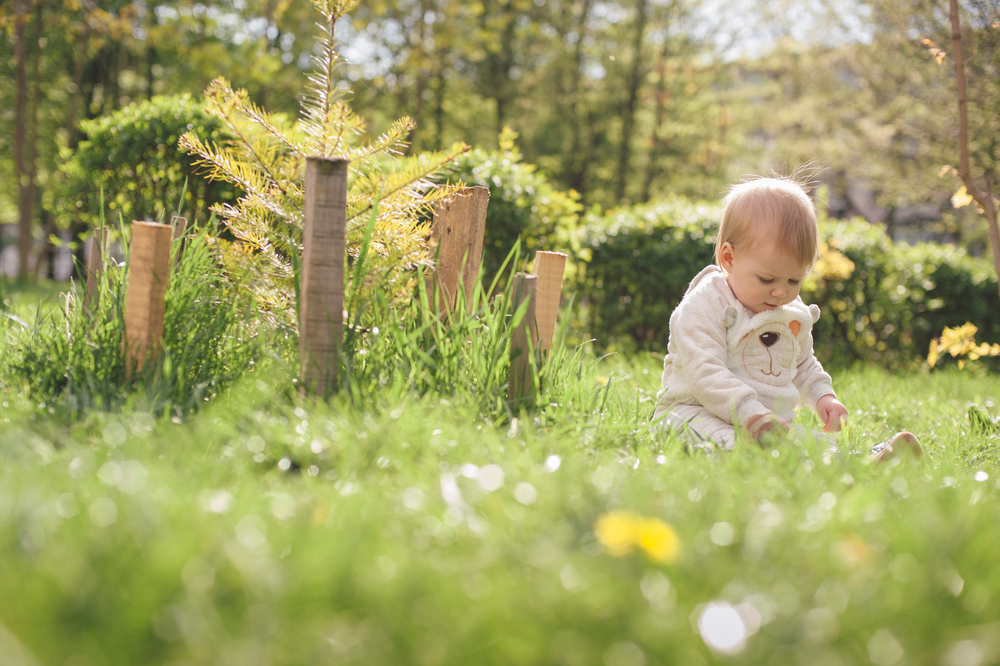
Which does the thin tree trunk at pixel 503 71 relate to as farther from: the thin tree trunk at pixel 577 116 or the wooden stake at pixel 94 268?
the wooden stake at pixel 94 268

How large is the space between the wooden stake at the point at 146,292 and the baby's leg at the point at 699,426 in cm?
163

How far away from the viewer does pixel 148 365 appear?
2.04 m

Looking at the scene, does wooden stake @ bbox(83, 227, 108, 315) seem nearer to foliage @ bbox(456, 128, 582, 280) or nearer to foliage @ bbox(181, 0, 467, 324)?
foliage @ bbox(181, 0, 467, 324)

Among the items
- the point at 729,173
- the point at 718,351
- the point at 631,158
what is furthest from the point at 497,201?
the point at 729,173

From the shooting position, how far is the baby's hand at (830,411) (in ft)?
9.12

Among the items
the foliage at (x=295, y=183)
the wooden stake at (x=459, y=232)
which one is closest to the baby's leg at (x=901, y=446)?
the wooden stake at (x=459, y=232)

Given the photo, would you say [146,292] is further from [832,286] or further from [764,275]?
[832,286]

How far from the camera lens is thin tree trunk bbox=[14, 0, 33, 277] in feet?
26.9

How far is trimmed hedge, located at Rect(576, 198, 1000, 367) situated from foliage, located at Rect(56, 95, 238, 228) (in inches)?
128

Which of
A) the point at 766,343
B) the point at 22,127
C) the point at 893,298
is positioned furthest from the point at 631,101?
the point at 766,343

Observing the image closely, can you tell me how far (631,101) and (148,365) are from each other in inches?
663

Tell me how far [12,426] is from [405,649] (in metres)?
1.34

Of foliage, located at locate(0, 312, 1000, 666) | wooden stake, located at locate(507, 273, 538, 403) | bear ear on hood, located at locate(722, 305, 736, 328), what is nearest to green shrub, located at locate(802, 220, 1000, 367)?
bear ear on hood, located at locate(722, 305, 736, 328)

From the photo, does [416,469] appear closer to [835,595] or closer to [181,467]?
[181,467]
